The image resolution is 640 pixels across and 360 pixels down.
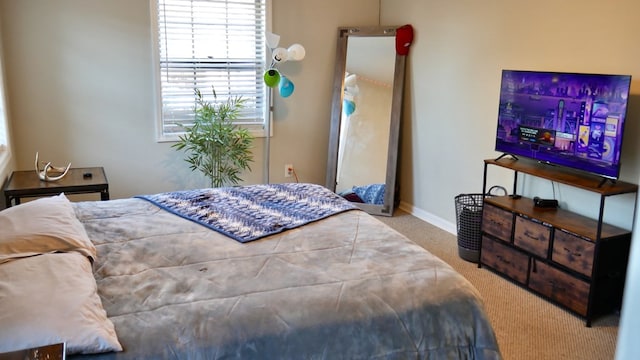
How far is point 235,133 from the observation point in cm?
486

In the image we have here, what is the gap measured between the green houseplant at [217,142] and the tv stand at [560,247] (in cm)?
215

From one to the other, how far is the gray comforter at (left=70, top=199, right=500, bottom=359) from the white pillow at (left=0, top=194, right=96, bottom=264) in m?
0.14

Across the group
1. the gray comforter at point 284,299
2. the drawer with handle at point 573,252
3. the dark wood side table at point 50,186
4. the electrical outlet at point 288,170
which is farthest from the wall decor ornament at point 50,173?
the drawer with handle at point 573,252

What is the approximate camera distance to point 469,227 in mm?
4031

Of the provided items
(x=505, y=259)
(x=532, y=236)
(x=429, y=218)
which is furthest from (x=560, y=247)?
(x=429, y=218)

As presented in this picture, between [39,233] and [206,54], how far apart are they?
3.03 metres

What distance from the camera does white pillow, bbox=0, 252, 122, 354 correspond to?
157 cm

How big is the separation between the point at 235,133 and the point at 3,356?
374 cm

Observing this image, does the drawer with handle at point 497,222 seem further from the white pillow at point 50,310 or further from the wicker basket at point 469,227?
the white pillow at point 50,310

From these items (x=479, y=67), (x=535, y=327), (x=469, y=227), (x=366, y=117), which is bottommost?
(x=535, y=327)

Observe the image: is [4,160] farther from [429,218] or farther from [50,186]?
[429,218]

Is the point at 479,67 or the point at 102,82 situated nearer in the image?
the point at 479,67

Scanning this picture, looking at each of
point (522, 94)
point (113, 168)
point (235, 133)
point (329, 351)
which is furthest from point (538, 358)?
point (113, 168)

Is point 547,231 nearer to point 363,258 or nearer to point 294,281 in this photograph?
point 363,258
